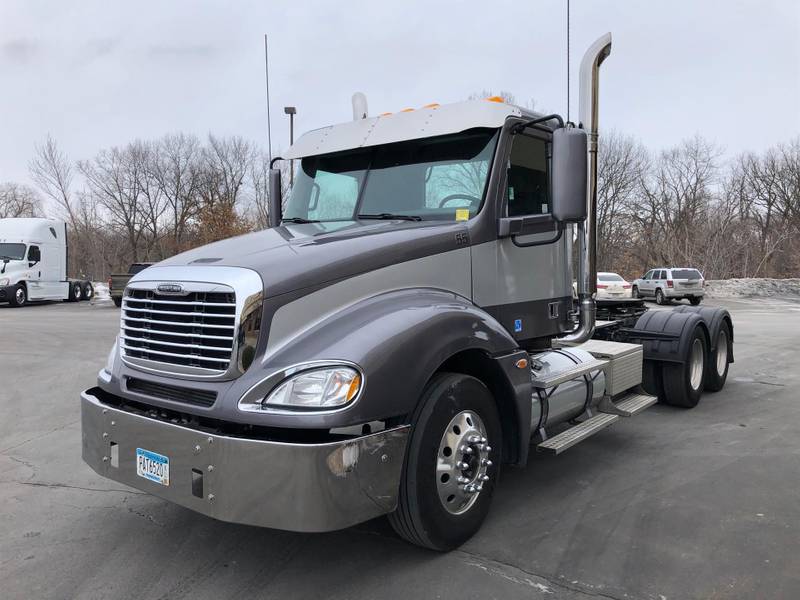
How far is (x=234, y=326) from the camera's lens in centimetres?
296

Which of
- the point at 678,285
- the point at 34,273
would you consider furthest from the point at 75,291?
the point at 678,285

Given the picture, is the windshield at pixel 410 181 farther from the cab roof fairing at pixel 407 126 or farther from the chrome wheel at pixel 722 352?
the chrome wheel at pixel 722 352

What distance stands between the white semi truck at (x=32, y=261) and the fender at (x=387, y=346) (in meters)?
24.8

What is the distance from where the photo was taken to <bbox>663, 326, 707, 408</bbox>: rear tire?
6.77 meters

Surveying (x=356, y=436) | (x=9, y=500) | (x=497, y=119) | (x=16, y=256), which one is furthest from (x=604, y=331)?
(x=16, y=256)

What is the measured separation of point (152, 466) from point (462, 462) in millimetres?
1637

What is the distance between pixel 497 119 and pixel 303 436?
8.14ft

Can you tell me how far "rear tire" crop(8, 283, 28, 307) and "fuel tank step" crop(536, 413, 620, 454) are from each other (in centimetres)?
2462

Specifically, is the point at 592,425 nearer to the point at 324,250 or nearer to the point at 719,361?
the point at 324,250

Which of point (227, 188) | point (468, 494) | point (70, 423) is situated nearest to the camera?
point (468, 494)

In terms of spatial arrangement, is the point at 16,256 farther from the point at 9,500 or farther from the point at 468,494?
the point at 468,494

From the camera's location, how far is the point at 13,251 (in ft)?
78.8

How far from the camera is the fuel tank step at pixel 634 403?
541 centimetres

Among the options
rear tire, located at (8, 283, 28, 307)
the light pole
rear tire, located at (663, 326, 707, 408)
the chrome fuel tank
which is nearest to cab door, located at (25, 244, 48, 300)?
rear tire, located at (8, 283, 28, 307)
